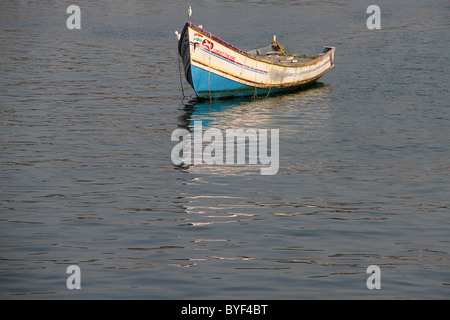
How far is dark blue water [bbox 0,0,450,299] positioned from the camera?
41.1ft

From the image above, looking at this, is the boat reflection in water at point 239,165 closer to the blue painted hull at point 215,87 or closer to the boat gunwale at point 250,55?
the blue painted hull at point 215,87

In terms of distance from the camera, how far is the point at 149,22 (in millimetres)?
63750

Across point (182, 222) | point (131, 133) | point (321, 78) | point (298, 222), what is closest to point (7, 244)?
point (182, 222)

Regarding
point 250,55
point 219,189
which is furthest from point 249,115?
point 219,189

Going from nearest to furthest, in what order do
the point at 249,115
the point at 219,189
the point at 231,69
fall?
1. the point at 219,189
2. the point at 249,115
3. the point at 231,69

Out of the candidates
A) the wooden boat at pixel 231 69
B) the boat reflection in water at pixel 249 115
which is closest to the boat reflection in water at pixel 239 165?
the boat reflection in water at pixel 249 115

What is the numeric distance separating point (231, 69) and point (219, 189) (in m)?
14.5

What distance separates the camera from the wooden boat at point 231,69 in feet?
100

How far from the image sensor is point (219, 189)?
18.3 meters

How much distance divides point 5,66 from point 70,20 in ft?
85.7

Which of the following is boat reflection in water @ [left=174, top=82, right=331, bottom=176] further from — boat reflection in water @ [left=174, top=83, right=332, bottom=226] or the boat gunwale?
the boat gunwale

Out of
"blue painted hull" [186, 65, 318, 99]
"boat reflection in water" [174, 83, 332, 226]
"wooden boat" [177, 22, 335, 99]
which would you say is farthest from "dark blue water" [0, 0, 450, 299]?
"wooden boat" [177, 22, 335, 99]

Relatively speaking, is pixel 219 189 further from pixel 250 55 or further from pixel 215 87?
A: pixel 250 55

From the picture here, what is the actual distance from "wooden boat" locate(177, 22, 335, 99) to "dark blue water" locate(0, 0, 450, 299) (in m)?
0.73
